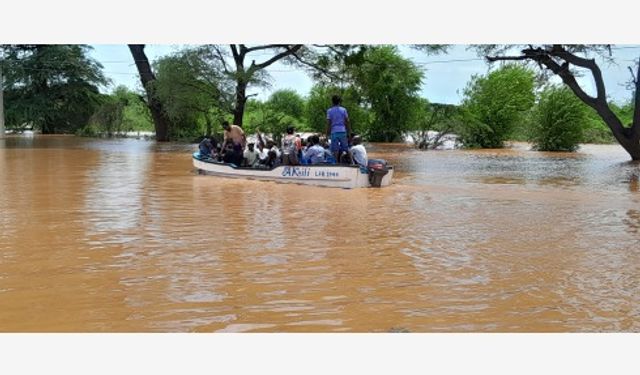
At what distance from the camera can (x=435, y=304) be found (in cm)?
576

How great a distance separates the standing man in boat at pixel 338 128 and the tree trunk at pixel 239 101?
1862 cm

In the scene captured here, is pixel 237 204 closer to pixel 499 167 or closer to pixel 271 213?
pixel 271 213

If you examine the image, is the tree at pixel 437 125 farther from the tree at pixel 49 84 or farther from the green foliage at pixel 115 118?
the tree at pixel 49 84

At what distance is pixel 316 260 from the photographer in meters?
7.46

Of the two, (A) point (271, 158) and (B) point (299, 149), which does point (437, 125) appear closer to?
(B) point (299, 149)

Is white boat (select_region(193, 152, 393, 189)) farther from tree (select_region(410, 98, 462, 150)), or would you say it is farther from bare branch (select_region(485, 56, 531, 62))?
tree (select_region(410, 98, 462, 150))

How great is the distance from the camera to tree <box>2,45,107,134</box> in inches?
1900

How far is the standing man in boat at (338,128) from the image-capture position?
1533 cm

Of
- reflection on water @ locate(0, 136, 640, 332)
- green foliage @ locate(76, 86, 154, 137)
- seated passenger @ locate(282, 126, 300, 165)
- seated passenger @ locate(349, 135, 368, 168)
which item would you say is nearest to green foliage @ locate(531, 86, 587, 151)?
reflection on water @ locate(0, 136, 640, 332)

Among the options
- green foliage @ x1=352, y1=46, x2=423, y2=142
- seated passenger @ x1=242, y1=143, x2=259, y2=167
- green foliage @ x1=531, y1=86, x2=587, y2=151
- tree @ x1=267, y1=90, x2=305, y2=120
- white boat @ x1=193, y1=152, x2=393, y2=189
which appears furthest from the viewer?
tree @ x1=267, y1=90, x2=305, y2=120

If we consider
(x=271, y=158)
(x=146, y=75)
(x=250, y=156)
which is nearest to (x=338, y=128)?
(x=271, y=158)

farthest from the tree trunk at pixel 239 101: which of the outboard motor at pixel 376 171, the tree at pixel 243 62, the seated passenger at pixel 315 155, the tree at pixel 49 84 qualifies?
the tree at pixel 49 84

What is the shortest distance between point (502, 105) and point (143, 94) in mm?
21582

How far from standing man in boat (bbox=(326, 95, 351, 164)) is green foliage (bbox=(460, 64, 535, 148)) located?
21.8m
